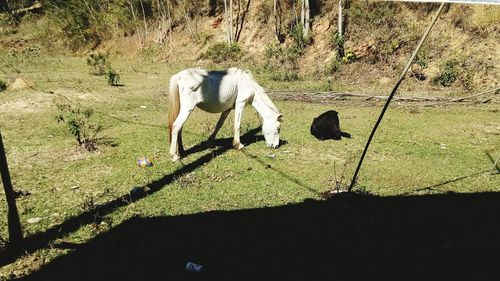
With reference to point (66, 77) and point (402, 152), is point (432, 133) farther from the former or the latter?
point (66, 77)

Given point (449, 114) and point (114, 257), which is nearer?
point (114, 257)

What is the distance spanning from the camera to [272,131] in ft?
28.9

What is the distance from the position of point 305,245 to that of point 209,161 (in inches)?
151

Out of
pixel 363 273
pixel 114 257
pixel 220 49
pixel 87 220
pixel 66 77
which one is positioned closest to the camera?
pixel 363 273

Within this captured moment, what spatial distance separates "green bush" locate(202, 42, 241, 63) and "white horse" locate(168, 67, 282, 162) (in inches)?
588

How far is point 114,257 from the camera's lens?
444 cm

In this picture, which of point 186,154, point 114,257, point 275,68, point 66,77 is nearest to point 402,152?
point 186,154

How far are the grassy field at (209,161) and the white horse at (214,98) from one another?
53 centimetres

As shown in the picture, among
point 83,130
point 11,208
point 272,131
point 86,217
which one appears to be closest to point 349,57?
point 272,131

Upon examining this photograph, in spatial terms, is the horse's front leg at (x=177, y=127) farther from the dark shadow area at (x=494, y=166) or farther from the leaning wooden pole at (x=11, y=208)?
the dark shadow area at (x=494, y=166)

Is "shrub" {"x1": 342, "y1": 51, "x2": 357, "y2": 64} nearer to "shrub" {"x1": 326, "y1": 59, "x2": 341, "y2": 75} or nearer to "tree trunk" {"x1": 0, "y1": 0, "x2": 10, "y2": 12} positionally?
"shrub" {"x1": 326, "y1": 59, "x2": 341, "y2": 75}

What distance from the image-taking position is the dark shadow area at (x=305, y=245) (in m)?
4.10

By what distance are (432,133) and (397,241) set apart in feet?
22.2

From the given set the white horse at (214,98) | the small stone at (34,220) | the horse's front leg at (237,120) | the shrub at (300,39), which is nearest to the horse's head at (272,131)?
the white horse at (214,98)
